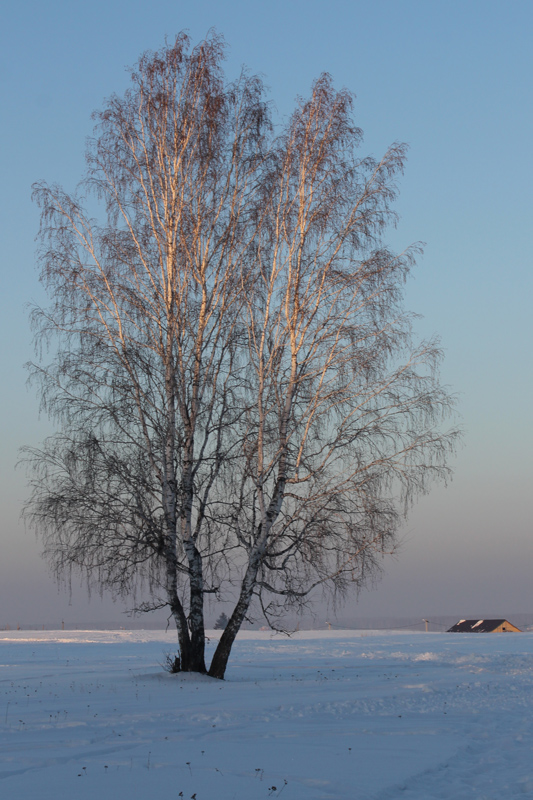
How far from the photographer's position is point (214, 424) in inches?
653

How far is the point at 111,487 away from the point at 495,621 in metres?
51.1

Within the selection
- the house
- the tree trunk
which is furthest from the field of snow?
the house

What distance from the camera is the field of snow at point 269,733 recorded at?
6.44 meters

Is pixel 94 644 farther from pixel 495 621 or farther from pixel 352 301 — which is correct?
pixel 495 621

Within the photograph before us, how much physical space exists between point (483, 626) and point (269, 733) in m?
53.9

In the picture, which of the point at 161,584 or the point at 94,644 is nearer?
the point at 161,584

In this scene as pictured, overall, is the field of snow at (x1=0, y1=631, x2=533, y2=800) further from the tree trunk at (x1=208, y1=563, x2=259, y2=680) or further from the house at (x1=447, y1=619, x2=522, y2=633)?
the house at (x1=447, y1=619, x2=522, y2=633)

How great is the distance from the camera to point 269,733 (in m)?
9.04

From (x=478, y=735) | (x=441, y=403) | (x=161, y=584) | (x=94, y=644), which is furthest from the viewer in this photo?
(x=94, y=644)

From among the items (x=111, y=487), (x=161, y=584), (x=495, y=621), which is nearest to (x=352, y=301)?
(x=111, y=487)

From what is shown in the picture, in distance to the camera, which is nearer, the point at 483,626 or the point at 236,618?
the point at 236,618

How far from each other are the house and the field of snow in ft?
137

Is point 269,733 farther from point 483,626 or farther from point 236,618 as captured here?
point 483,626

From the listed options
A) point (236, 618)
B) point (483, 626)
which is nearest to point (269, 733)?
point (236, 618)
